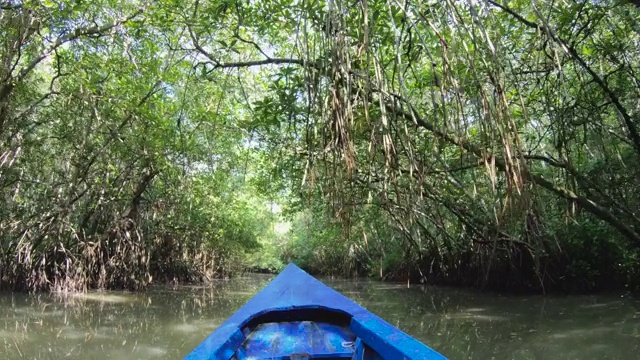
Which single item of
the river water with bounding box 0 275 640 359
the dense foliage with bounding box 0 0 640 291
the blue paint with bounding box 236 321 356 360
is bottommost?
the river water with bounding box 0 275 640 359

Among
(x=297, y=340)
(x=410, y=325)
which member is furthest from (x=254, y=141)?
(x=297, y=340)

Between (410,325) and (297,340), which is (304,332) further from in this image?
(410,325)

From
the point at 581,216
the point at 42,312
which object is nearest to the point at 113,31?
the point at 42,312

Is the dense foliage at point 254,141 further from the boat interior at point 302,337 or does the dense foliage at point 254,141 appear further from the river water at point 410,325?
the boat interior at point 302,337

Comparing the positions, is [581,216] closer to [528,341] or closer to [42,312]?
[528,341]

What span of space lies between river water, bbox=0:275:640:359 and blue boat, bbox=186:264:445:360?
950mm

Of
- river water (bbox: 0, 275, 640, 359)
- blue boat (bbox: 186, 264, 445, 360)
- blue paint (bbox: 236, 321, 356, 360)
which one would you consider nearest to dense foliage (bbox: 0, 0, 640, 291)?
river water (bbox: 0, 275, 640, 359)

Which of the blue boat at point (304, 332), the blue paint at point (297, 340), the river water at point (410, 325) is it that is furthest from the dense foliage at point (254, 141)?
the blue paint at point (297, 340)

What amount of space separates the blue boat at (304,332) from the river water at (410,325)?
0.95 meters

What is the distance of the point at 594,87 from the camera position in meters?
5.54

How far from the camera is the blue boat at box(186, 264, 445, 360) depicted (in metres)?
2.36

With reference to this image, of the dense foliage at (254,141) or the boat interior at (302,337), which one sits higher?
the dense foliage at (254,141)

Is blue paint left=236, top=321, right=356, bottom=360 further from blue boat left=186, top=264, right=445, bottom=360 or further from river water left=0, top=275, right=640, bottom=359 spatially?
river water left=0, top=275, right=640, bottom=359

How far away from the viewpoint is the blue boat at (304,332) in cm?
236
